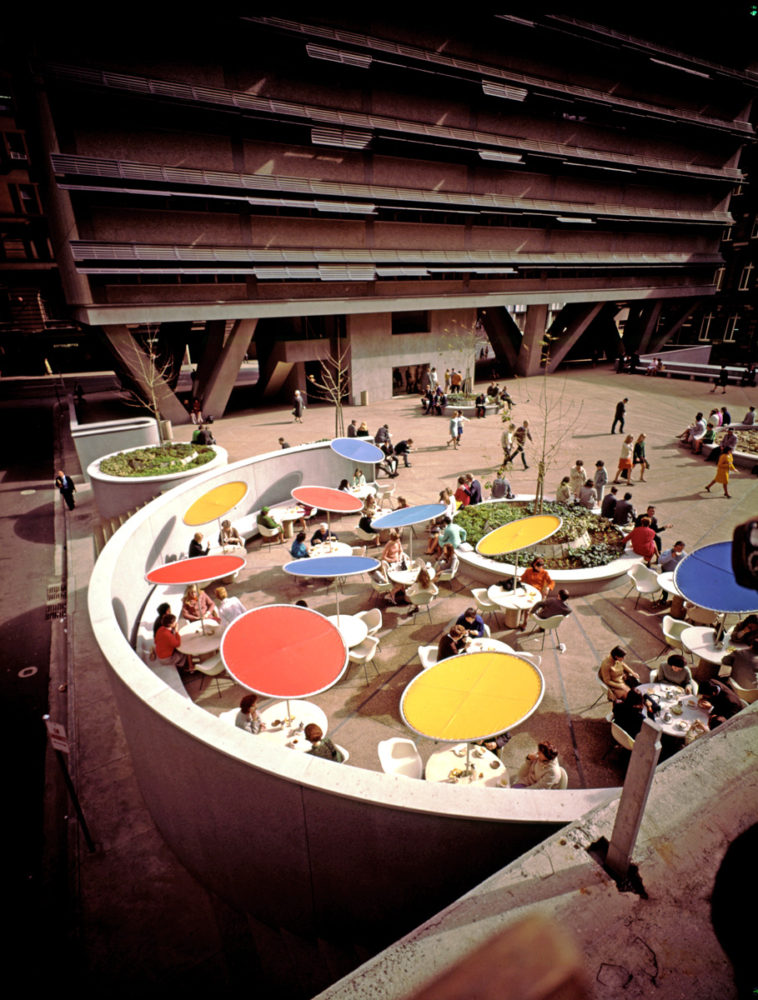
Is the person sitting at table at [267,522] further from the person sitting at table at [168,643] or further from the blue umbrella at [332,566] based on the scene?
the person sitting at table at [168,643]

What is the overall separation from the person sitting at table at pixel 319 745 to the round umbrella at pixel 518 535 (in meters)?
4.09

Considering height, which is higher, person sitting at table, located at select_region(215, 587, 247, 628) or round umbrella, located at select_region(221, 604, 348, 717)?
round umbrella, located at select_region(221, 604, 348, 717)

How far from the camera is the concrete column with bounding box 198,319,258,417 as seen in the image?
25.7m

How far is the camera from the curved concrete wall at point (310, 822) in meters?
4.08

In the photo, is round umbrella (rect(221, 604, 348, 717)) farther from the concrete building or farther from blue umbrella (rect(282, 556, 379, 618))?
the concrete building

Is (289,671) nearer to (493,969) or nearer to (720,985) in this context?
(493,969)

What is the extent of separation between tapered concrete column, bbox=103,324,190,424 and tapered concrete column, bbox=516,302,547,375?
79.4 ft

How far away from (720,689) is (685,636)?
1852 mm

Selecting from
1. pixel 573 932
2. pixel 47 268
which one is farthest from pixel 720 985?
pixel 47 268

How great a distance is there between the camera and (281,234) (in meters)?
25.7

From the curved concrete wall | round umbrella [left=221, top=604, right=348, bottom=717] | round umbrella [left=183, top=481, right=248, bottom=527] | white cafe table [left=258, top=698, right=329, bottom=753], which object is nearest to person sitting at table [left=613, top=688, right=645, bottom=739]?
the curved concrete wall

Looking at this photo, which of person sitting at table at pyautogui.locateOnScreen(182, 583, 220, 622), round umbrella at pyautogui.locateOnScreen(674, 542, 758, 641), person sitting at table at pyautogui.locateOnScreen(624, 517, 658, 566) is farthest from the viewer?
person sitting at table at pyautogui.locateOnScreen(624, 517, 658, 566)

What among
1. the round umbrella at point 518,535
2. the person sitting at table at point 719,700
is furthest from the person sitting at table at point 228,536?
the person sitting at table at point 719,700

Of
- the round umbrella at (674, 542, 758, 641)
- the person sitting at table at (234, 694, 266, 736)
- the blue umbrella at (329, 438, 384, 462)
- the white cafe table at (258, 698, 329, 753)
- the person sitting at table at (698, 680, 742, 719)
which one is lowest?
the white cafe table at (258, 698, 329, 753)
